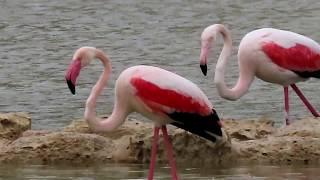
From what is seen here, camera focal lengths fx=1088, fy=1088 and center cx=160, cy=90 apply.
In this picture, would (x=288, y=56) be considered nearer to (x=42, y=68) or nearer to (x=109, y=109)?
(x=109, y=109)

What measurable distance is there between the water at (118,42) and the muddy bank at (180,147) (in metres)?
0.43

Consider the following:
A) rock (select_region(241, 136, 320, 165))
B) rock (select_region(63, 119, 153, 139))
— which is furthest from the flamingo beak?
rock (select_region(241, 136, 320, 165))

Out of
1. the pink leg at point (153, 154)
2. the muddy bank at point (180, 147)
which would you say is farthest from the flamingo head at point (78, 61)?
the muddy bank at point (180, 147)

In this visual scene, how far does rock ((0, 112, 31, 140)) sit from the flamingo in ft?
9.31

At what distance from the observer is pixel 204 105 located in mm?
10117

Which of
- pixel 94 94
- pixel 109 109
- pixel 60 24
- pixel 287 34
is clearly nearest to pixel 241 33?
pixel 60 24

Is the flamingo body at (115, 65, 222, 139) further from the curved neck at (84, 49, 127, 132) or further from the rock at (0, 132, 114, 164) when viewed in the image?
the rock at (0, 132, 114, 164)

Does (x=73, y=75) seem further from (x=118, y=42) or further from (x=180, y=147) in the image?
(x=118, y=42)

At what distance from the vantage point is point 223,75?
1177 centimetres

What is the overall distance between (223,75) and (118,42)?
1123cm

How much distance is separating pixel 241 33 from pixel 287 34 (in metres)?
10.5

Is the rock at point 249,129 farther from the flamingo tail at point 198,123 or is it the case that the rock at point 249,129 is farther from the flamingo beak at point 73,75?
the flamingo beak at point 73,75

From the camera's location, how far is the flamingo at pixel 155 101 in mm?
9953

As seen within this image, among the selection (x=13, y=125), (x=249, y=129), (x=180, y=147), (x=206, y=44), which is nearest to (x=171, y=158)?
(x=206, y=44)
